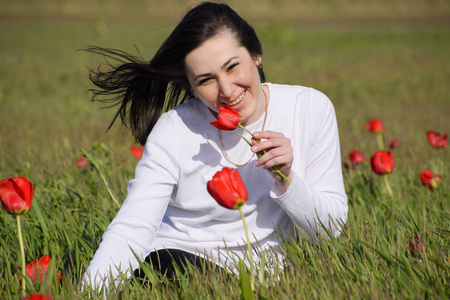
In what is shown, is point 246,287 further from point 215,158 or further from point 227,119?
point 215,158

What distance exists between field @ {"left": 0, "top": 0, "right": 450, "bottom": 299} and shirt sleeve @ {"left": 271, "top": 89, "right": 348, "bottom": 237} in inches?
3.6

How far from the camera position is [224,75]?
1930mm

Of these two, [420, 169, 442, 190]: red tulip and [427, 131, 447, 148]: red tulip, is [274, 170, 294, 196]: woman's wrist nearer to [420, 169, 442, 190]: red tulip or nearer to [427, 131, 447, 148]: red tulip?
[420, 169, 442, 190]: red tulip

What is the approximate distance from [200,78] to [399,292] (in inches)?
40.6

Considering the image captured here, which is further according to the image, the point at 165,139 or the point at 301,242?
the point at 165,139

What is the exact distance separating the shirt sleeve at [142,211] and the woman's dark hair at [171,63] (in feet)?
0.77

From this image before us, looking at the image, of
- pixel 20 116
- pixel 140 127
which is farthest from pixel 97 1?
pixel 140 127

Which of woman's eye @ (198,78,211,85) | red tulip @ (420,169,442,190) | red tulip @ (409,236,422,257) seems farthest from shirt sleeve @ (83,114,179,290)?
red tulip @ (420,169,442,190)

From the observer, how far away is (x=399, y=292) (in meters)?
1.48

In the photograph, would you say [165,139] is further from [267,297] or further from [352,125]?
[352,125]

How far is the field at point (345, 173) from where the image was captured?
1.56m

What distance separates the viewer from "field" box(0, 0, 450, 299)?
1562mm

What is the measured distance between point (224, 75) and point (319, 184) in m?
0.58

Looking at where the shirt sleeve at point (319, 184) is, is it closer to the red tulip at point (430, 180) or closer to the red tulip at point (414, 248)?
the red tulip at point (414, 248)
